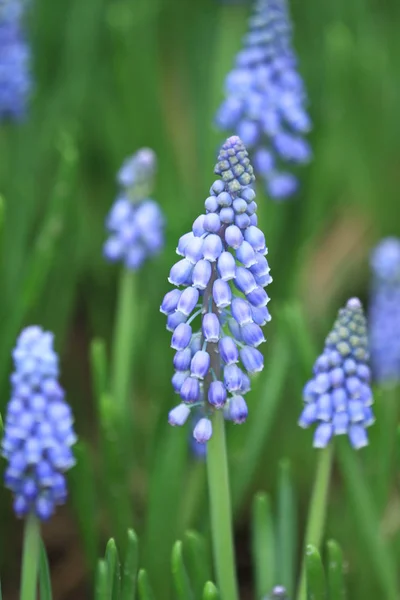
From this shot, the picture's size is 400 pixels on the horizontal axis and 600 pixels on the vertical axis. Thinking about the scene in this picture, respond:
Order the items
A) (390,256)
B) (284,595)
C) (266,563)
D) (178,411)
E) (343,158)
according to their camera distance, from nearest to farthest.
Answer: (178,411) < (284,595) < (266,563) < (390,256) < (343,158)

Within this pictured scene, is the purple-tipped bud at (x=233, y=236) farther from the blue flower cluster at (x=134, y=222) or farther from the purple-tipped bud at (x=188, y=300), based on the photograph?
the blue flower cluster at (x=134, y=222)

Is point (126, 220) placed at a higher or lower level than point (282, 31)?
lower

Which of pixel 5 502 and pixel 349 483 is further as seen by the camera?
pixel 5 502

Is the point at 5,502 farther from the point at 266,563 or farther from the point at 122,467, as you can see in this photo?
the point at 266,563

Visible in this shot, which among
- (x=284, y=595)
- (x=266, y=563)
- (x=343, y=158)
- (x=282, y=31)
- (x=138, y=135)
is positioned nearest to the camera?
(x=284, y=595)

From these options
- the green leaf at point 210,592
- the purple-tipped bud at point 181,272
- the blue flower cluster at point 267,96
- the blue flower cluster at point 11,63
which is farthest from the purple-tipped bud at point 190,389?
the blue flower cluster at point 11,63

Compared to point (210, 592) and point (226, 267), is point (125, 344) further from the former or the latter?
point (226, 267)

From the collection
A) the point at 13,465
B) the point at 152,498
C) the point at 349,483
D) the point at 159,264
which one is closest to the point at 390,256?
the point at 159,264
